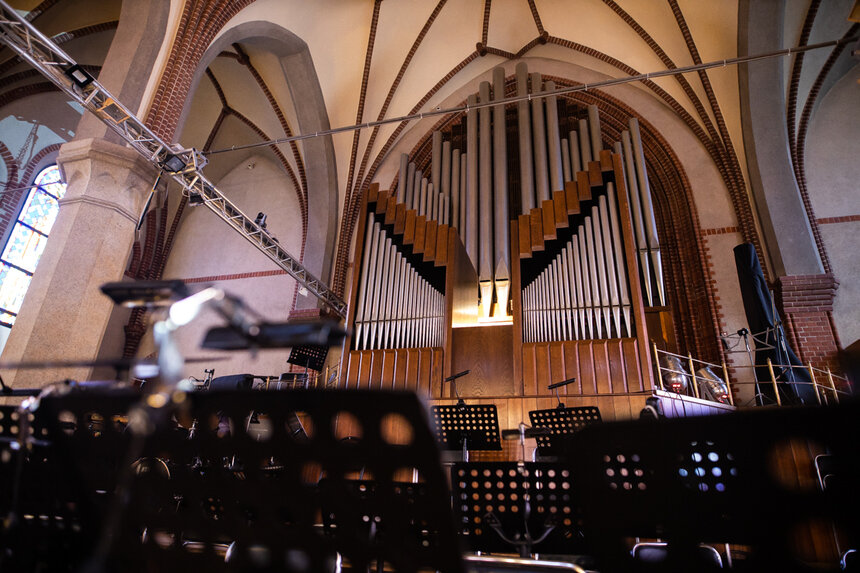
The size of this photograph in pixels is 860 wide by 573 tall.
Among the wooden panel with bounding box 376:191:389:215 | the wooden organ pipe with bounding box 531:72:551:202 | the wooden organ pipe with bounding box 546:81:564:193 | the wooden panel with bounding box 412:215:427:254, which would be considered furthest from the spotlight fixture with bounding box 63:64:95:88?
the wooden organ pipe with bounding box 546:81:564:193

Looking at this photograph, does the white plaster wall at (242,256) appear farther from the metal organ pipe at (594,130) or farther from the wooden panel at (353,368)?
the metal organ pipe at (594,130)

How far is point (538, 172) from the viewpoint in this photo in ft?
30.0

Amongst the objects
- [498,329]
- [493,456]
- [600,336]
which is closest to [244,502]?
[493,456]

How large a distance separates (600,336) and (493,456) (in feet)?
6.25

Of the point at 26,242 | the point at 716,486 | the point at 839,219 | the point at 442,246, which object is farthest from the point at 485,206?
the point at 26,242

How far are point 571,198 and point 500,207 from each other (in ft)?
5.61

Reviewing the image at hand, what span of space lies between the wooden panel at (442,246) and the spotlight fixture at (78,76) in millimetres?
4388

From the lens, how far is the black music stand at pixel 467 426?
3938 millimetres

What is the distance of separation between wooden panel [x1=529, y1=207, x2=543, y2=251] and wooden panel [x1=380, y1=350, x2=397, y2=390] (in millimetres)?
2375

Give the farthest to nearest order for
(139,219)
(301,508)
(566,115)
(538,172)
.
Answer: (566,115) → (538,172) → (139,219) → (301,508)

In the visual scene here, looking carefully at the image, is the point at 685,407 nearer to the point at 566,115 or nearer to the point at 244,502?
the point at 244,502

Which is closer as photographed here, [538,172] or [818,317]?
[818,317]

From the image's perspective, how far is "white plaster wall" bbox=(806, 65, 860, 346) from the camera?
7.91 m

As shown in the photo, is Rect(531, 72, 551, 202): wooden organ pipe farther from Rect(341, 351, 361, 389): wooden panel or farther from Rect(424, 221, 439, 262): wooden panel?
Rect(341, 351, 361, 389): wooden panel
